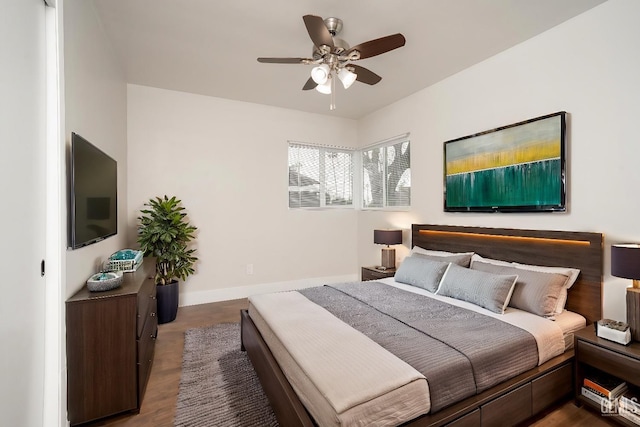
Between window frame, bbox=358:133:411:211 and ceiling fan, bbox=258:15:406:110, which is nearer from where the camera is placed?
ceiling fan, bbox=258:15:406:110

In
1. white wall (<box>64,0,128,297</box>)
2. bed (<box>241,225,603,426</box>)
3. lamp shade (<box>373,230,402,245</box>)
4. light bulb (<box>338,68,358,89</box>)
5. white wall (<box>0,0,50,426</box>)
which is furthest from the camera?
lamp shade (<box>373,230,402,245</box>)

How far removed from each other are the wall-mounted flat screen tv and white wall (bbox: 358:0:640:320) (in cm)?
9

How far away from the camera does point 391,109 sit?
14.4ft

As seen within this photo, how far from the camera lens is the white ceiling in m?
2.26

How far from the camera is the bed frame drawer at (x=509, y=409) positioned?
5.19ft

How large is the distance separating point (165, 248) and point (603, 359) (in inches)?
159

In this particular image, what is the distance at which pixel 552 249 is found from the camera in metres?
2.54

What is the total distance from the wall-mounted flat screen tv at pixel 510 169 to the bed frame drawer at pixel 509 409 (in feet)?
5.19

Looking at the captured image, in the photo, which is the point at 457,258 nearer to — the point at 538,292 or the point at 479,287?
the point at 479,287

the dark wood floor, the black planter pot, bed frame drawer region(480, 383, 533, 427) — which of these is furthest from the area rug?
bed frame drawer region(480, 383, 533, 427)

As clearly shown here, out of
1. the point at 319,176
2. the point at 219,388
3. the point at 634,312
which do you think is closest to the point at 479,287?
the point at 634,312

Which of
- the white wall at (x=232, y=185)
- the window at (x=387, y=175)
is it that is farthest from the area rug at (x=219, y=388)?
the window at (x=387, y=175)

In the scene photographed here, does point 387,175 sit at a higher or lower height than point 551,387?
higher

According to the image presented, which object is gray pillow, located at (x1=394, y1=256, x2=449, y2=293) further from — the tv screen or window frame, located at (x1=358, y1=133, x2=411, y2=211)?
the tv screen
